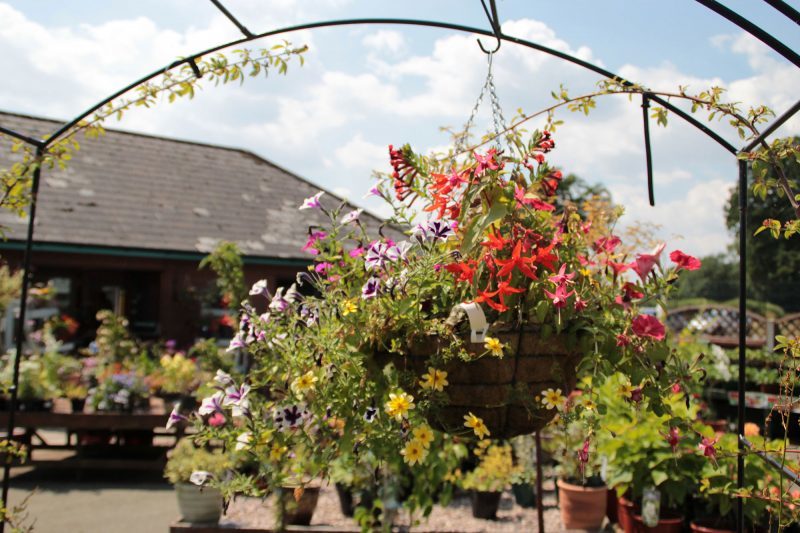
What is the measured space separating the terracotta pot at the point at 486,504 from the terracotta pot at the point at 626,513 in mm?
953

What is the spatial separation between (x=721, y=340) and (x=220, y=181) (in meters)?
9.19

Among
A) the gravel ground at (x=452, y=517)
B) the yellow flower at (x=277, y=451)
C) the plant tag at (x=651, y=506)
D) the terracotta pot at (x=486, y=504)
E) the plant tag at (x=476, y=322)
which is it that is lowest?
the gravel ground at (x=452, y=517)

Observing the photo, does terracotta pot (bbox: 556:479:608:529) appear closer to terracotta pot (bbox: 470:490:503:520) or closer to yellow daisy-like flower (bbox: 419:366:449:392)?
terracotta pot (bbox: 470:490:503:520)

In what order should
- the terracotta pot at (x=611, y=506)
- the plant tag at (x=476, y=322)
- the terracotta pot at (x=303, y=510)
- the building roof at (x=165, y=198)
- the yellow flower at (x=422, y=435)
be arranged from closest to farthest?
the plant tag at (x=476, y=322)
the yellow flower at (x=422, y=435)
the terracotta pot at (x=303, y=510)
the terracotta pot at (x=611, y=506)
the building roof at (x=165, y=198)

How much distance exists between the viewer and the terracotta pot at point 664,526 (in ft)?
14.6

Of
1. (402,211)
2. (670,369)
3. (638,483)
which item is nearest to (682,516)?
(638,483)

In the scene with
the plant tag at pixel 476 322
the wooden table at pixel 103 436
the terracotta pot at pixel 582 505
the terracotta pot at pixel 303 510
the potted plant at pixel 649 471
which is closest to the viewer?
the plant tag at pixel 476 322

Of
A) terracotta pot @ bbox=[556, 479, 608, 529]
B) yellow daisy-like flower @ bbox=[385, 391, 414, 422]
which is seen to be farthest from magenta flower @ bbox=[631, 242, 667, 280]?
terracotta pot @ bbox=[556, 479, 608, 529]

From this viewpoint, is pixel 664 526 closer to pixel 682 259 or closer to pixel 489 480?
pixel 489 480

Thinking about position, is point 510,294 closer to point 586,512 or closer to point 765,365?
point 586,512

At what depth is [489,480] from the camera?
5.61 meters

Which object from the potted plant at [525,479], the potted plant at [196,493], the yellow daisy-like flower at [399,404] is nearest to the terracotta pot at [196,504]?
the potted plant at [196,493]

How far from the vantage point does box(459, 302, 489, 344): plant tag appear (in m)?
1.65

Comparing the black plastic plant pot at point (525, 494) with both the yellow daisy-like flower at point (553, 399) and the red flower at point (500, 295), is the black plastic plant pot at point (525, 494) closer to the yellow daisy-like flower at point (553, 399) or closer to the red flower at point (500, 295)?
the yellow daisy-like flower at point (553, 399)
